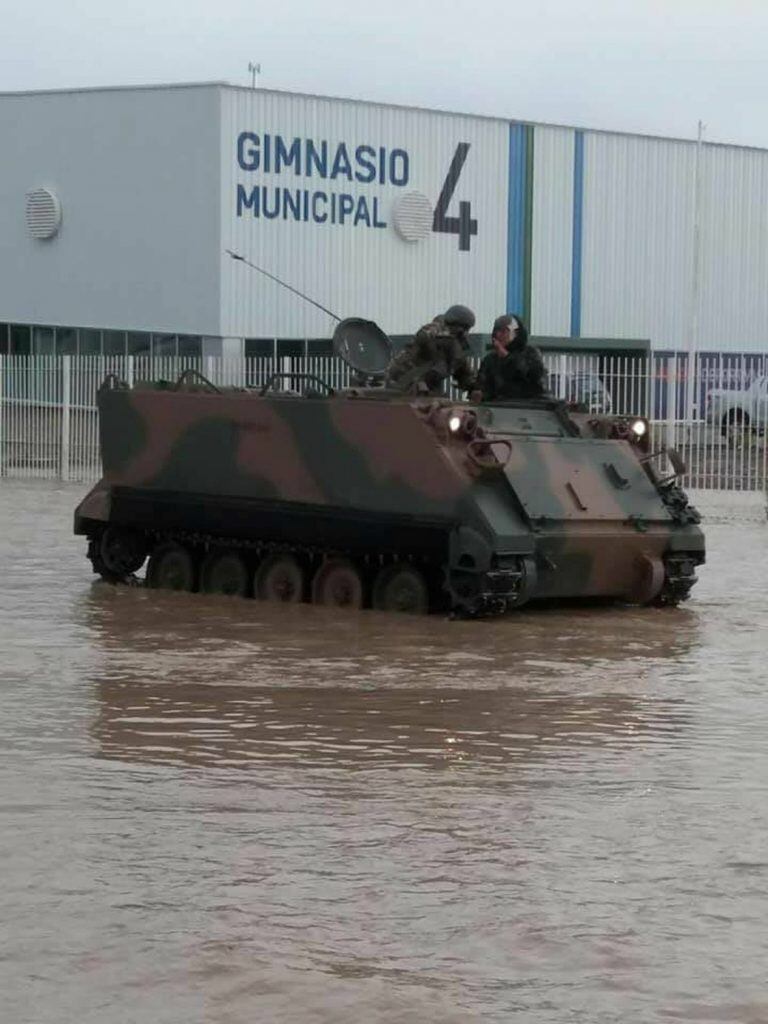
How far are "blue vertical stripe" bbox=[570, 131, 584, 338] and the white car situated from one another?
60.3ft

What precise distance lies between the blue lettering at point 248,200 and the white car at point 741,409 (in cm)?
1430

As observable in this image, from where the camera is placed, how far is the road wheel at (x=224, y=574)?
1598 cm

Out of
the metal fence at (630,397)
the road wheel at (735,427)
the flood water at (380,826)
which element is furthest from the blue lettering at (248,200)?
the flood water at (380,826)

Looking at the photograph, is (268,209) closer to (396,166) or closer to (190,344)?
(190,344)

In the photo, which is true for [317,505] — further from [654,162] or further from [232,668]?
[654,162]

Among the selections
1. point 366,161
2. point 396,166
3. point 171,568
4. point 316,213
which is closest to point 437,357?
point 171,568

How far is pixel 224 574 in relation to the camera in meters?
16.1

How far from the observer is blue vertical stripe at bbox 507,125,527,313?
4369cm

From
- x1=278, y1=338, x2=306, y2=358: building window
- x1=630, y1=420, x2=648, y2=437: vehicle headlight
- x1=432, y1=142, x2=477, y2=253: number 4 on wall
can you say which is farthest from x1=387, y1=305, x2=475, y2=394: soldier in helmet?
x1=432, y1=142, x2=477, y2=253: number 4 on wall

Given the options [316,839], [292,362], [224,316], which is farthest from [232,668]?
[224,316]

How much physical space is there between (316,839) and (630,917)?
134cm

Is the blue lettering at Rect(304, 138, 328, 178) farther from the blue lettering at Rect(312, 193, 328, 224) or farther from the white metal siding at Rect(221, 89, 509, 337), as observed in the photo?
the blue lettering at Rect(312, 193, 328, 224)

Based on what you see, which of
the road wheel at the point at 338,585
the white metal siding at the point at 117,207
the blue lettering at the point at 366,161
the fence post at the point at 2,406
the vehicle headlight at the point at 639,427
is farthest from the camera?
the blue lettering at the point at 366,161

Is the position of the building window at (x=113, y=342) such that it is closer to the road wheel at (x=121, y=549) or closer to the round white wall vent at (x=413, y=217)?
the round white wall vent at (x=413, y=217)
